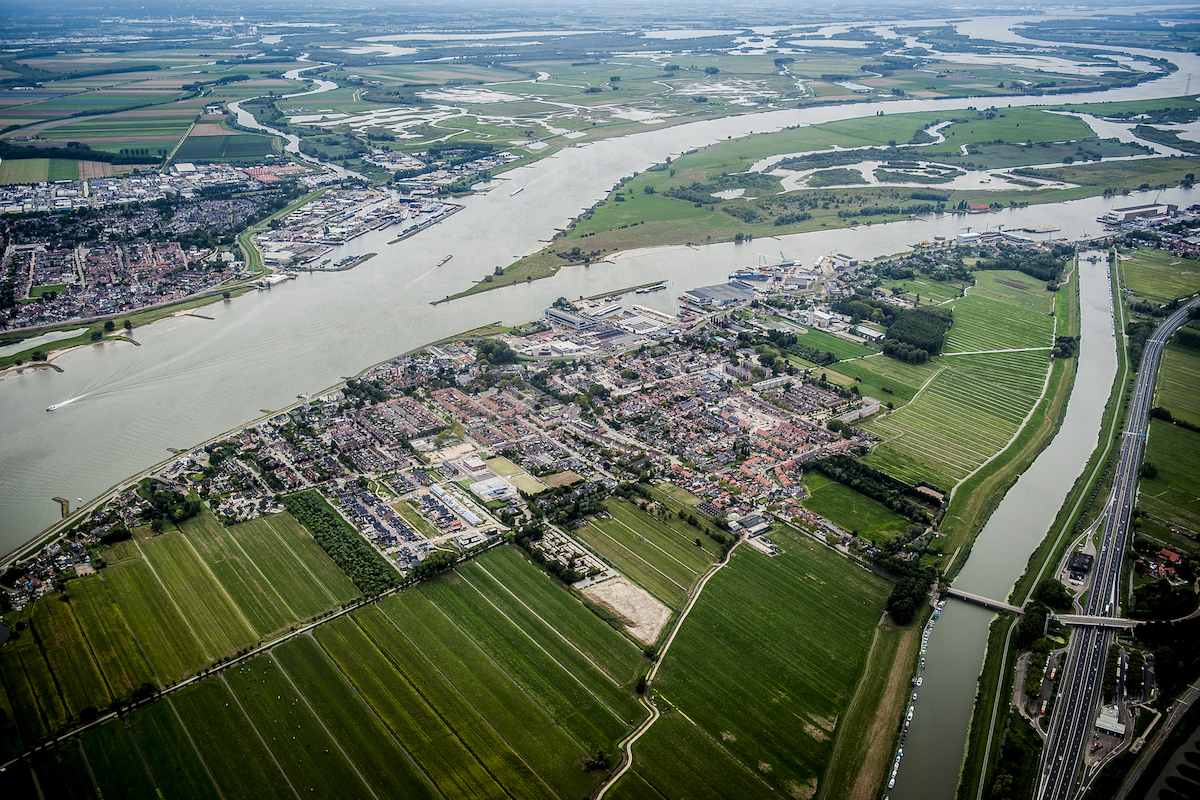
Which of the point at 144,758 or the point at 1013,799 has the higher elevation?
the point at 1013,799

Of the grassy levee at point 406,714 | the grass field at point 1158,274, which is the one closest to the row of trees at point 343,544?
the grassy levee at point 406,714

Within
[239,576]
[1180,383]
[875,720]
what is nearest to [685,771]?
[875,720]

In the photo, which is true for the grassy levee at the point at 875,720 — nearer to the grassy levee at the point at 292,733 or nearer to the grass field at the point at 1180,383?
the grassy levee at the point at 292,733

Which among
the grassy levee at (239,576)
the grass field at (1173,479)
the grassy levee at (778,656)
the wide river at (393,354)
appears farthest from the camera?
the grass field at (1173,479)

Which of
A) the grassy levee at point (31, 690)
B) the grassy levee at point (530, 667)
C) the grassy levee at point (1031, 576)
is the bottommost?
the grassy levee at point (31, 690)

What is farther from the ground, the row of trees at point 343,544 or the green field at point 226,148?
the row of trees at point 343,544

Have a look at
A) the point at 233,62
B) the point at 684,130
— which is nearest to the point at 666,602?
the point at 684,130

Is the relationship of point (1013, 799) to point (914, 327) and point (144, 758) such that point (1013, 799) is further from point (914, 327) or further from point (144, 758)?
point (914, 327)
